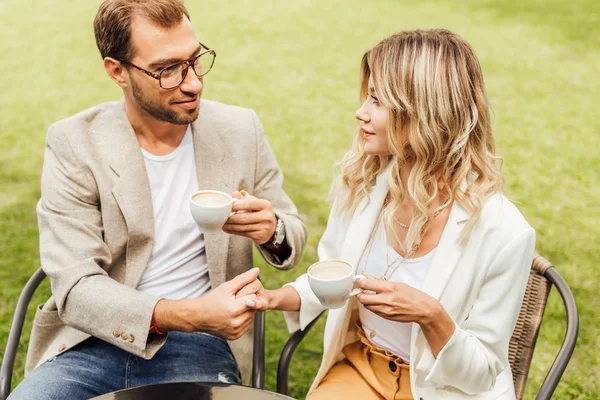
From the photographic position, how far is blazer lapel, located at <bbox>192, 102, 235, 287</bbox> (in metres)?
3.12

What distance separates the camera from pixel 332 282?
2.25m

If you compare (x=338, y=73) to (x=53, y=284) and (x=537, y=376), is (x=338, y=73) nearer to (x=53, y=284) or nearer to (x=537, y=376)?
(x=537, y=376)

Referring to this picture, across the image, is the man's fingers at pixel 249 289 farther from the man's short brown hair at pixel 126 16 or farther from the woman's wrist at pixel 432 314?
the man's short brown hair at pixel 126 16

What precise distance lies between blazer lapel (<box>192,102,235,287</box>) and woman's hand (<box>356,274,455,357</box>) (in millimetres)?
880

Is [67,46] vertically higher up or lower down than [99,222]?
lower down

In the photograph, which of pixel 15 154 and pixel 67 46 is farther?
pixel 67 46

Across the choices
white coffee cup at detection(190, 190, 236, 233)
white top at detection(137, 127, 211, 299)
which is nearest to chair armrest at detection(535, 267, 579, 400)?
white coffee cup at detection(190, 190, 236, 233)

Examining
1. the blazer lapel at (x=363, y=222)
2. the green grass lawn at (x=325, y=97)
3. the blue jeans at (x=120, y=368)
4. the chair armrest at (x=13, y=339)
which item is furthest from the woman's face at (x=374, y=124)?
the green grass lawn at (x=325, y=97)

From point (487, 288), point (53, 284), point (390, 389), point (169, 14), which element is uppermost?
point (169, 14)

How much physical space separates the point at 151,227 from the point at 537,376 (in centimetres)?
239

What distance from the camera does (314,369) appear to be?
4.38 meters

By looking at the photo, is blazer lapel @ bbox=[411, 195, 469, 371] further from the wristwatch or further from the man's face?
the man's face

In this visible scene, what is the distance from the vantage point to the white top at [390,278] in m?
2.73

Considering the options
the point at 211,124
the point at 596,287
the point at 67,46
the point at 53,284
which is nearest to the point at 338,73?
the point at 67,46
